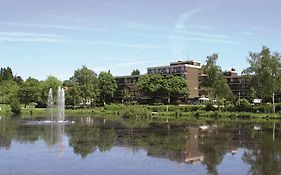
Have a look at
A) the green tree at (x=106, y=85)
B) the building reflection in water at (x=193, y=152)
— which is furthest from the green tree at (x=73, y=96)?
the building reflection in water at (x=193, y=152)

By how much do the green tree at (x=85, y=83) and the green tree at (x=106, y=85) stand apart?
9084 millimetres

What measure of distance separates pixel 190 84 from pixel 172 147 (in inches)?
4073

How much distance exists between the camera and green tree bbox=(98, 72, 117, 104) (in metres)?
121

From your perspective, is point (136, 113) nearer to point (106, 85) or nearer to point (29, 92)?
point (29, 92)

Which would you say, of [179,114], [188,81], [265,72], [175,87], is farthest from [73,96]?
[265,72]

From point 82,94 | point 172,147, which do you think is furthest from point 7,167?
point 82,94

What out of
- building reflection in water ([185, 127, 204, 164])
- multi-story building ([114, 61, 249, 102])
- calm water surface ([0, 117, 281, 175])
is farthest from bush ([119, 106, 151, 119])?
multi-story building ([114, 61, 249, 102])

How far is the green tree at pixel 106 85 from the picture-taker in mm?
121375

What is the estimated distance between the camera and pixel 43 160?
2323 centimetres

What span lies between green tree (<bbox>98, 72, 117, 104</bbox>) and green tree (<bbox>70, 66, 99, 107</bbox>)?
908 cm

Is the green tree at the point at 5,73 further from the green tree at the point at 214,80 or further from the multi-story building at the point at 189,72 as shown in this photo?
the green tree at the point at 214,80

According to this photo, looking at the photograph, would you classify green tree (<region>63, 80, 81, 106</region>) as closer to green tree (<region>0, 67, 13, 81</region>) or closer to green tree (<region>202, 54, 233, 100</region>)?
green tree (<region>202, 54, 233, 100</region>)

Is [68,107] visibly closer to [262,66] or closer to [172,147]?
[262,66]

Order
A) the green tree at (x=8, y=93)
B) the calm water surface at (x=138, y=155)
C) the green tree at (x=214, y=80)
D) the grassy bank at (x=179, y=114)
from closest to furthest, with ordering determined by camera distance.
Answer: the calm water surface at (x=138, y=155) → the grassy bank at (x=179, y=114) → the green tree at (x=214, y=80) → the green tree at (x=8, y=93)
